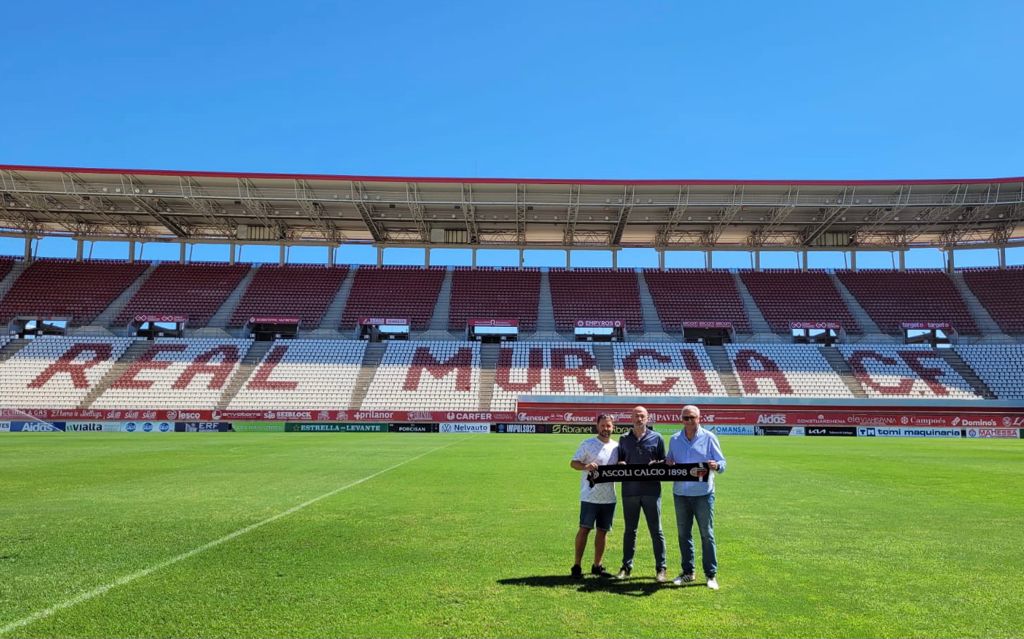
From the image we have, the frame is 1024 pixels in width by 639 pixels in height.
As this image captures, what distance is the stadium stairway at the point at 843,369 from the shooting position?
4097 centimetres

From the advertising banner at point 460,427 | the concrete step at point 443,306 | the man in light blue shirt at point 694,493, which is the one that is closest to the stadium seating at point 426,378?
the advertising banner at point 460,427

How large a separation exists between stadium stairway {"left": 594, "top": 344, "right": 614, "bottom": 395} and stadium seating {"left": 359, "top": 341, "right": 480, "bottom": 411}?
7.96m

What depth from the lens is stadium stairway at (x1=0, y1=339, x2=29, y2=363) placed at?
42875 millimetres

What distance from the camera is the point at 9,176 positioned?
41812mm

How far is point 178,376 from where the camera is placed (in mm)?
41469

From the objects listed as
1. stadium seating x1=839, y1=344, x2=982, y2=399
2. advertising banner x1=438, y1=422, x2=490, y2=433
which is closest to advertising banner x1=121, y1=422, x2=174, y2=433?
advertising banner x1=438, y1=422, x2=490, y2=433

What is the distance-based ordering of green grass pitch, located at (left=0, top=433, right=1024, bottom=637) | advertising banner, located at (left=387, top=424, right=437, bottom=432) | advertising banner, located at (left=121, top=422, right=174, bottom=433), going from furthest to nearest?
1. advertising banner, located at (left=387, top=424, right=437, bottom=432)
2. advertising banner, located at (left=121, top=422, right=174, bottom=433)
3. green grass pitch, located at (left=0, top=433, right=1024, bottom=637)

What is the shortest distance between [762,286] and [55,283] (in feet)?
175

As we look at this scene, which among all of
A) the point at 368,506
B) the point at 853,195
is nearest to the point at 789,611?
the point at 368,506

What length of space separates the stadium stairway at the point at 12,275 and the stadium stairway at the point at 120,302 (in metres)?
7.50

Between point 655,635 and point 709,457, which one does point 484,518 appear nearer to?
point 709,457

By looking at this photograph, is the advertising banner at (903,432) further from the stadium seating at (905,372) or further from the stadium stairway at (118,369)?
the stadium stairway at (118,369)

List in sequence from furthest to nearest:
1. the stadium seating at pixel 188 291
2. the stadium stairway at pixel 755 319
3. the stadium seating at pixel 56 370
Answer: the stadium seating at pixel 188 291 < the stadium stairway at pixel 755 319 < the stadium seating at pixel 56 370

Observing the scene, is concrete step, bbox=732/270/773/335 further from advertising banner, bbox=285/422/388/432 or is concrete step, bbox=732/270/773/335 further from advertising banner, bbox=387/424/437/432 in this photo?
advertising banner, bbox=285/422/388/432
